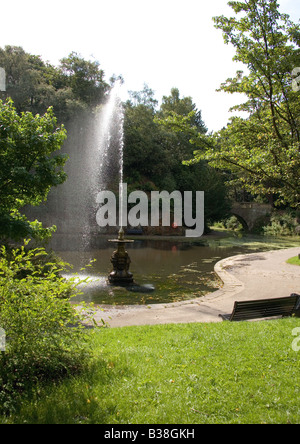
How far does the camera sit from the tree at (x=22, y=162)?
17.4ft

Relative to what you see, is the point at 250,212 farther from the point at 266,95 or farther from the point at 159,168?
the point at 266,95

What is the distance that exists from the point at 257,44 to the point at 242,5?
0.79 m

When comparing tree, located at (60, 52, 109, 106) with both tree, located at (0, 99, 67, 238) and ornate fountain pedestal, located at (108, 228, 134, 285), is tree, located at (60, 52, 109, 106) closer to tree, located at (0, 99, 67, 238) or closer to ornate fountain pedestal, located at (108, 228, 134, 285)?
ornate fountain pedestal, located at (108, 228, 134, 285)

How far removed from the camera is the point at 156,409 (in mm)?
3287

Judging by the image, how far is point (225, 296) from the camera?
9.75m

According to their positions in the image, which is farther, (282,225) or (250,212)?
(250,212)

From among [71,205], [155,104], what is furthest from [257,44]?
[155,104]

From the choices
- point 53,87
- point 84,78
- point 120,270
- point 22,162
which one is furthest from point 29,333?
point 84,78

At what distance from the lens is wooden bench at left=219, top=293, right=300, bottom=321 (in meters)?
7.02

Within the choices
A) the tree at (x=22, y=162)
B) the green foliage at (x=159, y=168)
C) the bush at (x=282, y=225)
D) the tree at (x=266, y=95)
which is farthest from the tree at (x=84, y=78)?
the tree at (x=22, y=162)

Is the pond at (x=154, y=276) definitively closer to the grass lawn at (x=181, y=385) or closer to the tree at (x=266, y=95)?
the grass lawn at (x=181, y=385)

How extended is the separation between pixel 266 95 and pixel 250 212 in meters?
39.3

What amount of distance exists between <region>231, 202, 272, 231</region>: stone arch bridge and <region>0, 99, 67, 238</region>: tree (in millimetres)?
41456

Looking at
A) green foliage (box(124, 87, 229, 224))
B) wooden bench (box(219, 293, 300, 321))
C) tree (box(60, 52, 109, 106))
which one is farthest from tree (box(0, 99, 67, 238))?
tree (box(60, 52, 109, 106))
